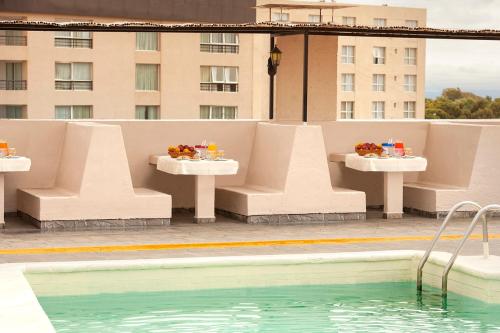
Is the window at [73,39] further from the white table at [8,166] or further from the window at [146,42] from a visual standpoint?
the white table at [8,166]

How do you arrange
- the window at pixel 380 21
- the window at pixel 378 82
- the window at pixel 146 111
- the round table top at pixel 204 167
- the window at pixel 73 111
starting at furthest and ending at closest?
1. the window at pixel 378 82
2. the window at pixel 380 21
3. the window at pixel 146 111
4. the window at pixel 73 111
5. the round table top at pixel 204 167

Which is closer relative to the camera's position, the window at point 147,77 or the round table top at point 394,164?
the round table top at point 394,164

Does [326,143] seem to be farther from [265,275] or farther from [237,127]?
[265,275]

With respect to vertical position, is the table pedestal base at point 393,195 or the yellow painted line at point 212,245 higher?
the table pedestal base at point 393,195

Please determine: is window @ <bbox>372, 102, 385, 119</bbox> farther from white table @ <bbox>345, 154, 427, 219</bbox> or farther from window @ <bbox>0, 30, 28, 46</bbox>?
white table @ <bbox>345, 154, 427, 219</bbox>

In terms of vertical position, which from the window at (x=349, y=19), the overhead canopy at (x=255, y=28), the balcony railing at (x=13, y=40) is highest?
the window at (x=349, y=19)

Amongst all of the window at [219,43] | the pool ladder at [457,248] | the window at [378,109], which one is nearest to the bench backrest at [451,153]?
the pool ladder at [457,248]

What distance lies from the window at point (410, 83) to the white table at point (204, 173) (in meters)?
92.0

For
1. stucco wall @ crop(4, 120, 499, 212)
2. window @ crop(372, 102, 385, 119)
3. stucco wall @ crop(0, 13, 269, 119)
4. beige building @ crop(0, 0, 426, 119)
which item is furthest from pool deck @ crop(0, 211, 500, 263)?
window @ crop(372, 102, 385, 119)

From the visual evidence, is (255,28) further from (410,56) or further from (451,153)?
(410,56)

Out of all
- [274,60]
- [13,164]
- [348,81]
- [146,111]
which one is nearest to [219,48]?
[146,111]

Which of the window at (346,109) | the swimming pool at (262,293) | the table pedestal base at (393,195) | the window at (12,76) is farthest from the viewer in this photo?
the window at (346,109)

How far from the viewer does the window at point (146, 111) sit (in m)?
69.2

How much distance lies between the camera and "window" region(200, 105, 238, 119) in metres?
74.2
